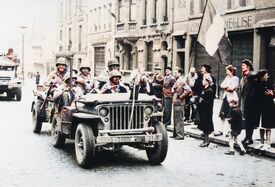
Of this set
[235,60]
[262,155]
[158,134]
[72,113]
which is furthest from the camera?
[235,60]

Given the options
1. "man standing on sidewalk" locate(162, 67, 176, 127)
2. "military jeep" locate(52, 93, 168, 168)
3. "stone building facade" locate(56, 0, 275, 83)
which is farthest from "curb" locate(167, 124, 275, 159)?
"military jeep" locate(52, 93, 168, 168)

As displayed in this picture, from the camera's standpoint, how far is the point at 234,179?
26.8 feet

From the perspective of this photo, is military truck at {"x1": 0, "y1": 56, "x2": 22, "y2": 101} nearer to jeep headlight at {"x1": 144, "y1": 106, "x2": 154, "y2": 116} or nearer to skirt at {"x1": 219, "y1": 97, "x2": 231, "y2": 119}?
skirt at {"x1": 219, "y1": 97, "x2": 231, "y2": 119}

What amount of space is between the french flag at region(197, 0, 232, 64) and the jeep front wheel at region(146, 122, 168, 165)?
15.9 feet

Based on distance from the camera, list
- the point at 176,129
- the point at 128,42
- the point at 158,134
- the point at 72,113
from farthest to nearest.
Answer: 1. the point at 128,42
2. the point at 176,129
3. the point at 72,113
4. the point at 158,134

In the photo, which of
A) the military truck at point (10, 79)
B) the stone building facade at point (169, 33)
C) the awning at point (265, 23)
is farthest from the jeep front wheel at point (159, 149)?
the military truck at point (10, 79)

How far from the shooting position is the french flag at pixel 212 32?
13.5 meters

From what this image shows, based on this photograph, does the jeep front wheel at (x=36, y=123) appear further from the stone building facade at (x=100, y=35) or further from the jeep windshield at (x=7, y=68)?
the stone building facade at (x=100, y=35)

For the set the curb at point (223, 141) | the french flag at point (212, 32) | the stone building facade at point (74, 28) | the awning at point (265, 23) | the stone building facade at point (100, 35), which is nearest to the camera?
the curb at point (223, 141)

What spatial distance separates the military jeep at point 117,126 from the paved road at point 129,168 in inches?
12.6

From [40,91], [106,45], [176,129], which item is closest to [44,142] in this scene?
[40,91]

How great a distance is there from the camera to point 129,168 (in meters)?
Answer: 8.88

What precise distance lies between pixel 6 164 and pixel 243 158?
470cm

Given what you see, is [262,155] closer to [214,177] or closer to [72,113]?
[214,177]
